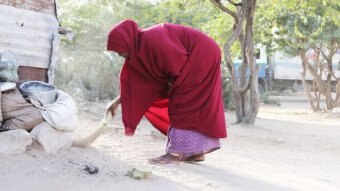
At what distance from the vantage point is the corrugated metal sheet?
17.5 feet

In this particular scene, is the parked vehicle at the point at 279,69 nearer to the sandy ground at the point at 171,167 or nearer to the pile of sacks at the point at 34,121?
the sandy ground at the point at 171,167

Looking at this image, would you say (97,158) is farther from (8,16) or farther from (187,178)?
(8,16)

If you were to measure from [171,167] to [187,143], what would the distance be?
0.92 ft

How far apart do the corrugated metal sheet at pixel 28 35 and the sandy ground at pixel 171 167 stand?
3.95 feet

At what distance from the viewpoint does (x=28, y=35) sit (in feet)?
18.2

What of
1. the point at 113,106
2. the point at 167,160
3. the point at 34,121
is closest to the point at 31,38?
the point at 34,121

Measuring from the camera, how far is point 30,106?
15.4ft

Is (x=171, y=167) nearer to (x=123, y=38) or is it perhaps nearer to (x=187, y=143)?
(x=187, y=143)

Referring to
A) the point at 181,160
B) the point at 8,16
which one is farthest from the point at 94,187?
the point at 8,16

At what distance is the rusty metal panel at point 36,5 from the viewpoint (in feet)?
17.6

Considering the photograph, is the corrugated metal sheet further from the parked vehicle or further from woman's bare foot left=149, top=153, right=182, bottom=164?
the parked vehicle

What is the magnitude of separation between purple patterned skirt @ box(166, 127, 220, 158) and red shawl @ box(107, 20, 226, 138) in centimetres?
7

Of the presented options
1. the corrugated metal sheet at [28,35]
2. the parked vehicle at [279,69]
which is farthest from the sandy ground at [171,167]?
the parked vehicle at [279,69]

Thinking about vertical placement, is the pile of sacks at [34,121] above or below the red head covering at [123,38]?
below
